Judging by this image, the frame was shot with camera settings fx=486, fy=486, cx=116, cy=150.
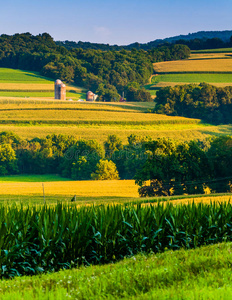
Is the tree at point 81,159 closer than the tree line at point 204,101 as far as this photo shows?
Yes

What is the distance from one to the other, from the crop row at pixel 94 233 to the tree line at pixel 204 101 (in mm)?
86941

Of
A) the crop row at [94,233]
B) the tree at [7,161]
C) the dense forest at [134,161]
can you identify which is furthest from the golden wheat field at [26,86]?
the crop row at [94,233]

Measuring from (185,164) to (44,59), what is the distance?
338ft

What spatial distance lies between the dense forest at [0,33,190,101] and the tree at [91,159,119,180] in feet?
189

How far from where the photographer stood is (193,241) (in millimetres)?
9969

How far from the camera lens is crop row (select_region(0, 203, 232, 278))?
8391 mm

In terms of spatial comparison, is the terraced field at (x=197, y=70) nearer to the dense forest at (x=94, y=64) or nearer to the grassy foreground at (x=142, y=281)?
the dense forest at (x=94, y=64)

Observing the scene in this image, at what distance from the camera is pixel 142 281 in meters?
6.64

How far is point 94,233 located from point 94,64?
139 meters

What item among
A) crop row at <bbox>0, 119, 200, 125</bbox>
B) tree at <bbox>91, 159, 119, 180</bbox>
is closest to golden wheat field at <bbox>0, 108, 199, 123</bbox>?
crop row at <bbox>0, 119, 200, 125</bbox>

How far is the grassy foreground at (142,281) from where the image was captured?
234 inches

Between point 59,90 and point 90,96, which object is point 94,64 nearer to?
point 90,96

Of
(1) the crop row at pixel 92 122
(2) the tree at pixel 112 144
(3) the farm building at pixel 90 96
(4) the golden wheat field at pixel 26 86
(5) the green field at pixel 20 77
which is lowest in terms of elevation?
(2) the tree at pixel 112 144

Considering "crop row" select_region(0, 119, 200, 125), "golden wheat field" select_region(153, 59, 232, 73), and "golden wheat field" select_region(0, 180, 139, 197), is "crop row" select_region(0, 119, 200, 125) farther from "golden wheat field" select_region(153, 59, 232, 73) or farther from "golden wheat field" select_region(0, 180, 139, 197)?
"golden wheat field" select_region(0, 180, 139, 197)
